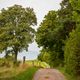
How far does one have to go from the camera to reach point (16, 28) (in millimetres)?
71438

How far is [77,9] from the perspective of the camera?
3647 centimetres

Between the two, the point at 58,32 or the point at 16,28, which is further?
the point at 16,28

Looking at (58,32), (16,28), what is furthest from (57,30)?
(16,28)

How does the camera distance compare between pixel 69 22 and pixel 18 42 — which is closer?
pixel 69 22

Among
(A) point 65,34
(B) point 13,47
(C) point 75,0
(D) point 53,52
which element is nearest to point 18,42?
(B) point 13,47

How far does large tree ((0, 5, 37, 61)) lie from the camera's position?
71.1m

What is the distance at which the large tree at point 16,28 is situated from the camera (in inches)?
2797

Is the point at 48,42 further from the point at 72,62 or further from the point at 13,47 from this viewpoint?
the point at 72,62

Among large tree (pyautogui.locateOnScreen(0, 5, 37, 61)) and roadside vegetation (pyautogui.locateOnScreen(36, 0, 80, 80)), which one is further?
large tree (pyautogui.locateOnScreen(0, 5, 37, 61))

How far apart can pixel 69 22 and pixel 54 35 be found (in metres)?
5.13

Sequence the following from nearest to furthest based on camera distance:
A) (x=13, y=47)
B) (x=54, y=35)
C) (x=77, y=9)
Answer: (x=77, y=9), (x=54, y=35), (x=13, y=47)

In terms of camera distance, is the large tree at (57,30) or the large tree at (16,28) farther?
the large tree at (16,28)

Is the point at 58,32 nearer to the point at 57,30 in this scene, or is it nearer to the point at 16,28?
the point at 57,30

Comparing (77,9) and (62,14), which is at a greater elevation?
(62,14)
